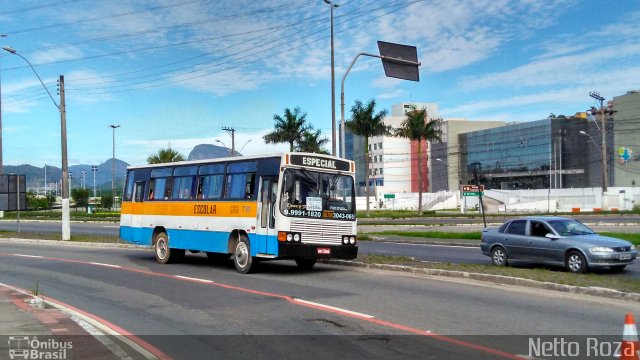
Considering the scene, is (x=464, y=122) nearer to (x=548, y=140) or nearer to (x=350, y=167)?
(x=548, y=140)

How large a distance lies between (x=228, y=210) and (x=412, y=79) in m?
7.38

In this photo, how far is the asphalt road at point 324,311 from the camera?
7.85 metres

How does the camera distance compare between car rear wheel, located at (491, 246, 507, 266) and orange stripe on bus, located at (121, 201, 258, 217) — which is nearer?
orange stripe on bus, located at (121, 201, 258, 217)

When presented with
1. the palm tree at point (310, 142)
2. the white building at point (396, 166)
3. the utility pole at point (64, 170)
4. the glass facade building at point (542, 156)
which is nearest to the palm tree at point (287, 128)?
the palm tree at point (310, 142)

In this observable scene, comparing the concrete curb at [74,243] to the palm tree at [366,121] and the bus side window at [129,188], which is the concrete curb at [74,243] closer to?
the bus side window at [129,188]

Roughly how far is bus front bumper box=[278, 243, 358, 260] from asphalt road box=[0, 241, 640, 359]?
515 mm

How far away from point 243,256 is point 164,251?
167 inches

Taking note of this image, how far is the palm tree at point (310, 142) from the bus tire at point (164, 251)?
45.7 meters

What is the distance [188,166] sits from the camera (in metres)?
18.6

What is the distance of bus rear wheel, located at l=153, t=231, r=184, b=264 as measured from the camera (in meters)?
19.0

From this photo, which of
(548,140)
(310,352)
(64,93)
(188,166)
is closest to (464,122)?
(548,140)

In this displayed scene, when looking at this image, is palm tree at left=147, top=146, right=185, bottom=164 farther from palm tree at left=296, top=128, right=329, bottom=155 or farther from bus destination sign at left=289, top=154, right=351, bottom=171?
bus destination sign at left=289, top=154, right=351, bottom=171

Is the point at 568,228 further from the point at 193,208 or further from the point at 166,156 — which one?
the point at 166,156

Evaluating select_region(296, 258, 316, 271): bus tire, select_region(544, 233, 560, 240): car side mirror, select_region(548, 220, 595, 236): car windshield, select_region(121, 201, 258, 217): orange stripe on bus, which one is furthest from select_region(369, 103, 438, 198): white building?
select_region(544, 233, 560, 240): car side mirror
